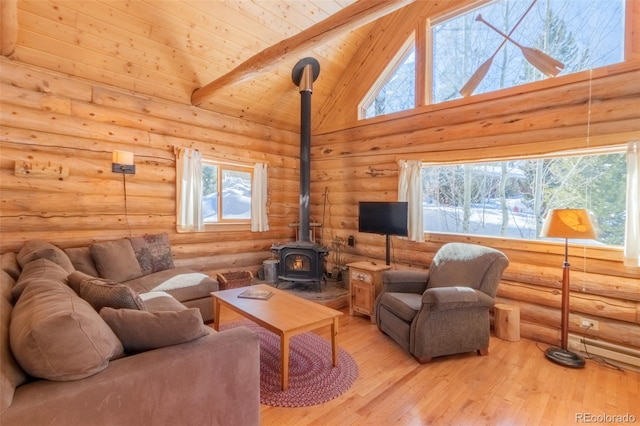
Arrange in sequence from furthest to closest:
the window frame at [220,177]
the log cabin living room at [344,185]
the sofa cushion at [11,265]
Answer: the window frame at [220,177], the sofa cushion at [11,265], the log cabin living room at [344,185]

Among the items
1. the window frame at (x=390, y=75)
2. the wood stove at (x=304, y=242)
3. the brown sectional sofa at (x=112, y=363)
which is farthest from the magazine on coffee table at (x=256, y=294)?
the window frame at (x=390, y=75)

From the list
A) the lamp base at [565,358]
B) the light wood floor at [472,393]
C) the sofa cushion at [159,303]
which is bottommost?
the light wood floor at [472,393]

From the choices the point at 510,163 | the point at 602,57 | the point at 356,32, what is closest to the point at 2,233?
the point at 356,32

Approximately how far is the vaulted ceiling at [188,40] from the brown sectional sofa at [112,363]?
268 cm

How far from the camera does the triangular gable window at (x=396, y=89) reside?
4.63 metres

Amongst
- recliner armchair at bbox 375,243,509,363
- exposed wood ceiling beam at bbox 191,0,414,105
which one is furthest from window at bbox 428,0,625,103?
recliner armchair at bbox 375,243,509,363

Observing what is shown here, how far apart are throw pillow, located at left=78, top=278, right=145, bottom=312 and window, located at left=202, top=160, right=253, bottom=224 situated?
3.11m

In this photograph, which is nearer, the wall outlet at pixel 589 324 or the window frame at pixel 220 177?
the wall outlet at pixel 589 324

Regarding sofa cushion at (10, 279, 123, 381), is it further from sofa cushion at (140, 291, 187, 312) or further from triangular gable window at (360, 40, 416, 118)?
triangular gable window at (360, 40, 416, 118)

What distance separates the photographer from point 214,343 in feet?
5.24

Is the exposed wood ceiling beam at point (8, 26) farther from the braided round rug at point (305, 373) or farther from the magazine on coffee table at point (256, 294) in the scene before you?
the braided round rug at point (305, 373)

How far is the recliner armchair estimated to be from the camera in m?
2.81

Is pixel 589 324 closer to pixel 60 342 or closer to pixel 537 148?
pixel 537 148

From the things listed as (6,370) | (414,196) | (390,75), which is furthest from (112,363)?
(390,75)
